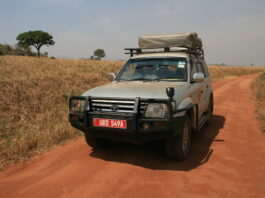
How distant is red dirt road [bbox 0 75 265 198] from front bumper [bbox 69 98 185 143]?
0.54 meters

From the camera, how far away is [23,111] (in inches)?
271

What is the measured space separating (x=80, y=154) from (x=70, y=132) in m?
1.23

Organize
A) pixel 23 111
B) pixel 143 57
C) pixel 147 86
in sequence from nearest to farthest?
pixel 147 86, pixel 143 57, pixel 23 111

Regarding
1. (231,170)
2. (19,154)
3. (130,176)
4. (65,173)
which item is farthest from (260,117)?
(19,154)

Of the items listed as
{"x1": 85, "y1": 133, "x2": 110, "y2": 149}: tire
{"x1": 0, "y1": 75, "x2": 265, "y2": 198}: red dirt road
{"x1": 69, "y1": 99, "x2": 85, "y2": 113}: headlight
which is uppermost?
{"x1": 69, "y1": 99, "x2": 85, "y2": 113}: headlight

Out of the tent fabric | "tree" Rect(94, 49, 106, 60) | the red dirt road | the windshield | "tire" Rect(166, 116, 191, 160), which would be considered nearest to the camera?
the red dirt road

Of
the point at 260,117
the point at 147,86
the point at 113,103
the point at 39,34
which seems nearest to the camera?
the point at 113,103

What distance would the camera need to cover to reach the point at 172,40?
6.26m

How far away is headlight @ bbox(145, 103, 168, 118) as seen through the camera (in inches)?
143

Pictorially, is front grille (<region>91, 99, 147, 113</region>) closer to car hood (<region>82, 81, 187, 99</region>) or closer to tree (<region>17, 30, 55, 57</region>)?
car hood (<region>82, 81, 187, 99</region>)

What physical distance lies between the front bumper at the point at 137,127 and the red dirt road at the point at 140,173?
1.76 feet

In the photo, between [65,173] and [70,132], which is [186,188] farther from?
[70,132]

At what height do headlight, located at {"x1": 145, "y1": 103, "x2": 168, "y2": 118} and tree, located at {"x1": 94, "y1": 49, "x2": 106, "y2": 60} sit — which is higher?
tree, located at {"x1": 94, "y1": 49, "x2": 106, "y2": 60}

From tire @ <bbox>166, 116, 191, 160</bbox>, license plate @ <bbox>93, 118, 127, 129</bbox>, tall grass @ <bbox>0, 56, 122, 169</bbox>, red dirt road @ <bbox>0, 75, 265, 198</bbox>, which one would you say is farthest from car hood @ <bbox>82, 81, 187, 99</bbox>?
tall grass @ <bbox>0, 56, 122, 169</bbox>
